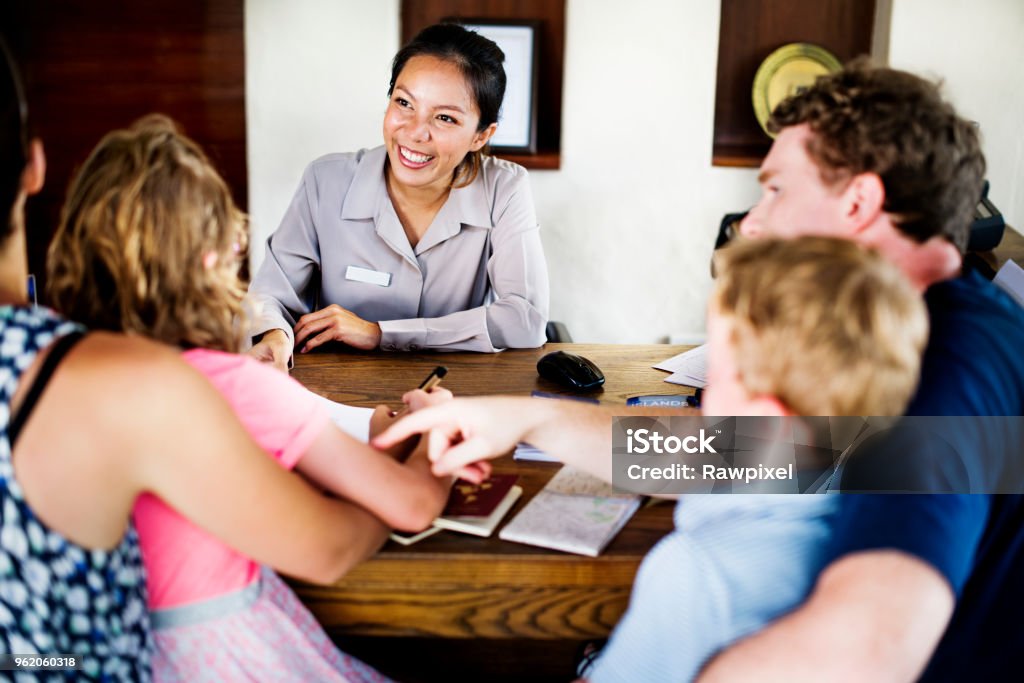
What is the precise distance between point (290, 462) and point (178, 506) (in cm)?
15

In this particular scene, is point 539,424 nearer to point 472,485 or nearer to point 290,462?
point 472,485

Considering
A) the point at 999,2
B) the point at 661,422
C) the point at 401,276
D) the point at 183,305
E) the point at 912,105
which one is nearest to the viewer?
the point at 183,305

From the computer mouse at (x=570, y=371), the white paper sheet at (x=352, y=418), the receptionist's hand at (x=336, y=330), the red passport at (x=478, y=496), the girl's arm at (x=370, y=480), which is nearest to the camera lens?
the girl's arm at (x=370, y=480)

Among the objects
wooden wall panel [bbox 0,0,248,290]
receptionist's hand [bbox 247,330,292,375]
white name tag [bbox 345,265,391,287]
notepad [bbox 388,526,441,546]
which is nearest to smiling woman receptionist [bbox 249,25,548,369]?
white name tag [bbox 345,265,391,287]

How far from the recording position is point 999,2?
3473 millimetres

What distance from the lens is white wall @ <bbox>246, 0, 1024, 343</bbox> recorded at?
3.49m

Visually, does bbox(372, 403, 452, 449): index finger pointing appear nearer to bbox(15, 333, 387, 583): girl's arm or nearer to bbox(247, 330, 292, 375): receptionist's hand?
bbox(15, 333, 387, 583): girl's arm

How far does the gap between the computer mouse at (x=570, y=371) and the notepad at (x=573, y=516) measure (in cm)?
44

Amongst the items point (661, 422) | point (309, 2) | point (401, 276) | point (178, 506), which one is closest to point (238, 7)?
point (309, 2)

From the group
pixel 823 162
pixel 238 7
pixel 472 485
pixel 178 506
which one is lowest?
pixel 472 485

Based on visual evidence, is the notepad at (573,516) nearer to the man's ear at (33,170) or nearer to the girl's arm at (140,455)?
the girl's arm at (140,455)

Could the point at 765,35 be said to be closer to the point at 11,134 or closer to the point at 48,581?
the point at 11,134

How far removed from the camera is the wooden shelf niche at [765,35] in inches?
143

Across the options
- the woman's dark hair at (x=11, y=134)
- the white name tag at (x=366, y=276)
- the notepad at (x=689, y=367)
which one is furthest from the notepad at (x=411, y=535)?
the white name tag at (x=366, y=276)
